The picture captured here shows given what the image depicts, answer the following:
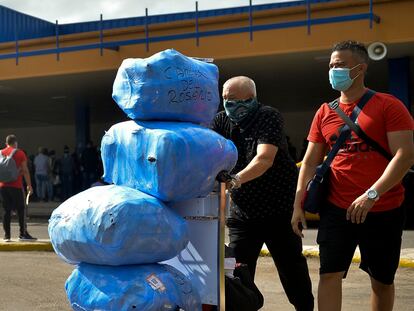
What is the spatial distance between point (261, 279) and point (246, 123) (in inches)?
129

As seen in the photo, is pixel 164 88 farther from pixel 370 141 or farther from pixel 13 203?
pixel 13 203

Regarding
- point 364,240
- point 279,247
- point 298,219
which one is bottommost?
point 279,247

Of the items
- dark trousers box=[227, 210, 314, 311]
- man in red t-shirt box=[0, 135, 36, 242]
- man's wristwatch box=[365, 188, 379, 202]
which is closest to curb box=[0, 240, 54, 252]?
man in red t-shirt box=[0, 135, 36, 242]

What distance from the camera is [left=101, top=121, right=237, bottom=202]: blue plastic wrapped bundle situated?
3557mm

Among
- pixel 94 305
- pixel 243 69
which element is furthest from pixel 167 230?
pixel 243 69

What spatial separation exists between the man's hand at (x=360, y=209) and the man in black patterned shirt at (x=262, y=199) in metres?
0.84

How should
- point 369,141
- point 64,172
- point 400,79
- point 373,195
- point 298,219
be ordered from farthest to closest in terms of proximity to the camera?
point 64,172
point 400,79
point 298,219
point 369,141
point 373,195

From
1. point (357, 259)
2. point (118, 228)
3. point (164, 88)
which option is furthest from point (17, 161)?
point (118, 228)

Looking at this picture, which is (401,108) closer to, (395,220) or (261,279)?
(395,220)

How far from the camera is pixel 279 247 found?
462 cm

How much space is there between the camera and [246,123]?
4.58 m

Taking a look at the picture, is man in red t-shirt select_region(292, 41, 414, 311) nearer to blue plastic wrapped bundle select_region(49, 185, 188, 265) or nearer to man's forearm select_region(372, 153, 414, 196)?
man's forearm select_region(372, 153, 414, 196)

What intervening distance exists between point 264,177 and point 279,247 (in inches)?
18.9

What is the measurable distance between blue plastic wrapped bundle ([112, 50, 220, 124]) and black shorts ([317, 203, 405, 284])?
100 cm
